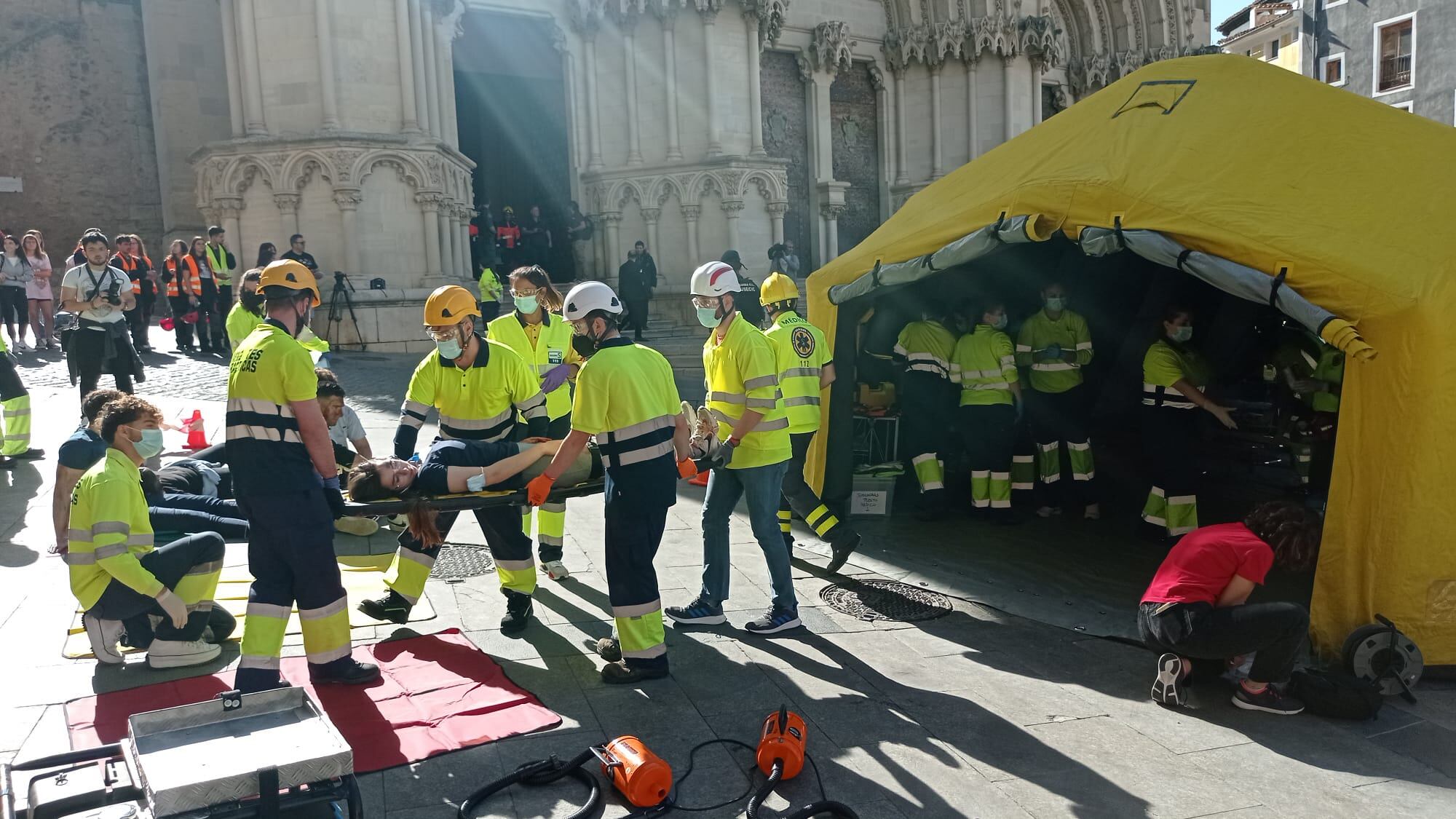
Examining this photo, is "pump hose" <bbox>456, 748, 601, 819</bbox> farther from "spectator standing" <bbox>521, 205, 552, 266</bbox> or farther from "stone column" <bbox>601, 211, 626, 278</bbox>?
"stone column" <bbox>601, 211, 626, 278</bbox>

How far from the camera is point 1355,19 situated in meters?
40.1

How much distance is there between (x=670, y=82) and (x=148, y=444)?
15436 mm

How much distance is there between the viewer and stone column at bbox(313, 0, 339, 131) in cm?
1520

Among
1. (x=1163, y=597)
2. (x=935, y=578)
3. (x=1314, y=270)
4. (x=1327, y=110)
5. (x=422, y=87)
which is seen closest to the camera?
(x=1163, y=597)

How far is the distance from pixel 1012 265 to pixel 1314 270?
4206 mm

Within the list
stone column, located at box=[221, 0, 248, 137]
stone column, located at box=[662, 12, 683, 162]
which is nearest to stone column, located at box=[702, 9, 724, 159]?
stone column, located at box=[662, 12, 683, 162]

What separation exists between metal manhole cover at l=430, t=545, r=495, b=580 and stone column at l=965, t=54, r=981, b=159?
19852 millimetres

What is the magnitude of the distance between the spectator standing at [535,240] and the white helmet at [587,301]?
14.7 metres

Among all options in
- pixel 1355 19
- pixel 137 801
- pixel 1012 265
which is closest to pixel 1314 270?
pixel 1012 265

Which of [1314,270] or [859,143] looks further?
[859,143]

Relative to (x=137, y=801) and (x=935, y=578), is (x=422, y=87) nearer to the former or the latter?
(x=935, y=578)

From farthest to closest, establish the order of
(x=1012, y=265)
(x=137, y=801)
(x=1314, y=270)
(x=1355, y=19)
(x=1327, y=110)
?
(x=1355, y=19) < (x=1012, y=265) < (x=1327, y=110) < (x=1314, y=270) < (x=137, y=801)

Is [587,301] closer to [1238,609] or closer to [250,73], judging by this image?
[1238,609]

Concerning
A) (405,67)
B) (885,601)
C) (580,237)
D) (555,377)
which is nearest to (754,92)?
(580,237)
